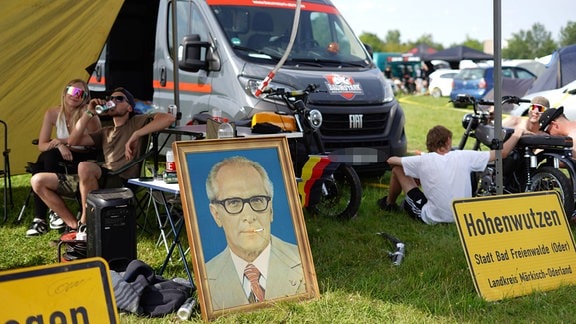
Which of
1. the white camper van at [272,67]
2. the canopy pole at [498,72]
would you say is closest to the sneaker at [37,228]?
the white camper van at [272,67]

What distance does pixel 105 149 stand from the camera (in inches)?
236

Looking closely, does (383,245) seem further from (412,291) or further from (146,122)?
(146,122)

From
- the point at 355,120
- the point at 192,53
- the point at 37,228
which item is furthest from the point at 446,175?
the point at 37,228

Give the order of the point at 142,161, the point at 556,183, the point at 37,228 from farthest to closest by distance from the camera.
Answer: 1. the point at 37,228
2. the point at 556,183
3. the point at 142,161

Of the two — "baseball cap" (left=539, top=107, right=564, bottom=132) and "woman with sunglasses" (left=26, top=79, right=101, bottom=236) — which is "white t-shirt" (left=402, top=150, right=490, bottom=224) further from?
"woman with sunglasses" (left=26, top=79, right=101, bottom=236)

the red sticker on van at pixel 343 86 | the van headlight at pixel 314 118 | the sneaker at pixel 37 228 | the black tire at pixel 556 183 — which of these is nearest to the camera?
the black tire at pixel 556 183

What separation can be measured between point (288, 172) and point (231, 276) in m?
0.74

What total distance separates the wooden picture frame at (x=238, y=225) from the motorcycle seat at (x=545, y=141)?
2.60 metres

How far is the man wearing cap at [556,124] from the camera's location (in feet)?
21.2

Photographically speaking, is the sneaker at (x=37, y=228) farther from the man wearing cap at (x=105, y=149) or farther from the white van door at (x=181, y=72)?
the white van door at (x=181, y=72)

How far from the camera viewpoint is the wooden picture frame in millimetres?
3939

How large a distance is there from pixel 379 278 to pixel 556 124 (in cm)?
287

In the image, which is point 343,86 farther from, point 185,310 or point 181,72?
point 185,310

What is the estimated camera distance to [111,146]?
19.6 feet
